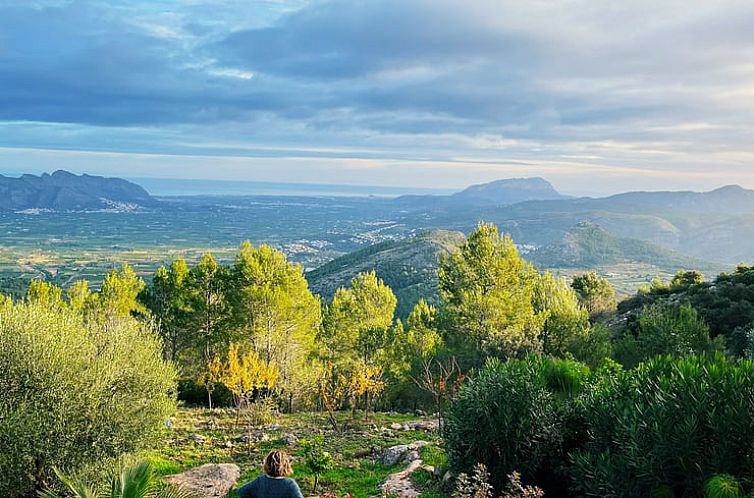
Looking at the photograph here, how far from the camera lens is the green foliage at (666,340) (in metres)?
27.6

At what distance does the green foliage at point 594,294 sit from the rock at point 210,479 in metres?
50.0

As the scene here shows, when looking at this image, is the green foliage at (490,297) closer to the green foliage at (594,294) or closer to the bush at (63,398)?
the bush at (63,398)

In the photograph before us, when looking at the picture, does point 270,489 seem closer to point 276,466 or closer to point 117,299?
point 276,466

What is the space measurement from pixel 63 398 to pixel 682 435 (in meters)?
14.1

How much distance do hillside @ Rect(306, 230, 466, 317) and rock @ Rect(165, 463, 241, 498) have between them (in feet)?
263

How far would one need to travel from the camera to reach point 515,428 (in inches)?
513

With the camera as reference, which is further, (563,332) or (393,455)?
(563,332)

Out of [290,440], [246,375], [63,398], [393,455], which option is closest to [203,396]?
[246,375]

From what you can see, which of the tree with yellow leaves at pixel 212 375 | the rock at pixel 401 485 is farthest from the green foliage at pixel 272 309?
the rock at pixel 401 485

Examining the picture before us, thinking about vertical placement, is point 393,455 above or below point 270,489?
below

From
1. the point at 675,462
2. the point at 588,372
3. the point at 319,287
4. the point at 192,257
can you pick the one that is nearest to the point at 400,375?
the point at 588,372

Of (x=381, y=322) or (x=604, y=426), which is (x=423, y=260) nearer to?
(x=381, y=322)

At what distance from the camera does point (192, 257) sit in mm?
196750

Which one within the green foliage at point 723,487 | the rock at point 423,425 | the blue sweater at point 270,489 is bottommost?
the rock at point 423,425
